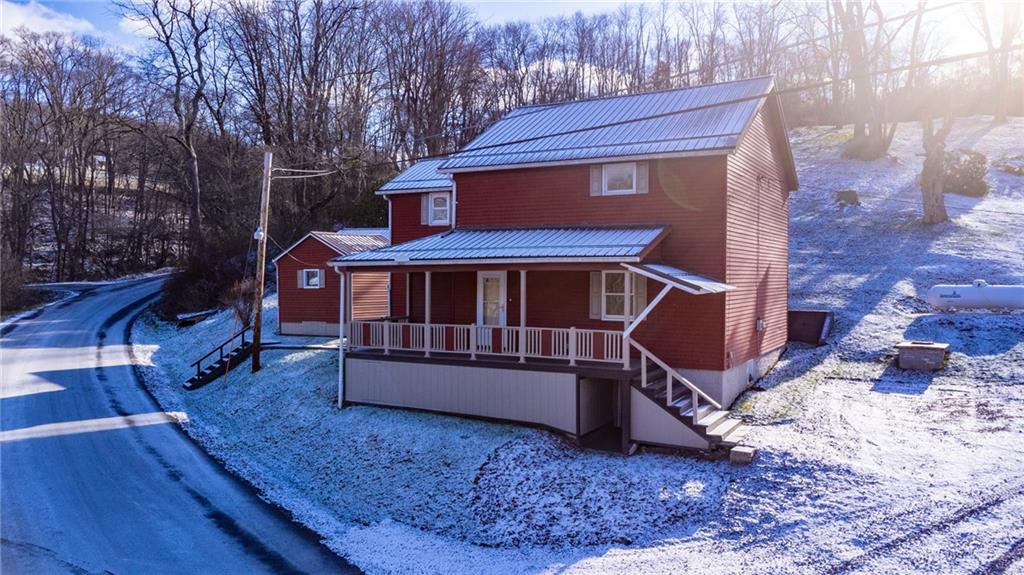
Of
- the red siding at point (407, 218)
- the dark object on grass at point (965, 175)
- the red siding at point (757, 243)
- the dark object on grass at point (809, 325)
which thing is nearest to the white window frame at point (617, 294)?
the red siding at point (757, 243)

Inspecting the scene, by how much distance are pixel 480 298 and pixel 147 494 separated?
9.23 meters

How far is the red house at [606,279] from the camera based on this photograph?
50.0 feet

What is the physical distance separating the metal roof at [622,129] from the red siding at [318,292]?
9213 mm

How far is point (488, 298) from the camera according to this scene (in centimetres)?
1922

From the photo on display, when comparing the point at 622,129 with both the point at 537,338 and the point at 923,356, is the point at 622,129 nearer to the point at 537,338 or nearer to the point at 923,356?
the point at 537,338

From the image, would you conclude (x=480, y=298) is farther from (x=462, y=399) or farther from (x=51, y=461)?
(x=51, y=461)

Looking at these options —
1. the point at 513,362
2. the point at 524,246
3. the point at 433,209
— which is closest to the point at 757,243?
the point at 524,246

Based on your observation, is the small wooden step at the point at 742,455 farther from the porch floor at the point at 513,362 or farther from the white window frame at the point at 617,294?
the white window frame at the point at 617,294

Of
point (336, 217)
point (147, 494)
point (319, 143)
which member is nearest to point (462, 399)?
point (147, 494)

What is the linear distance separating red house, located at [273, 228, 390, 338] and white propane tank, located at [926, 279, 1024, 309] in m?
19.1

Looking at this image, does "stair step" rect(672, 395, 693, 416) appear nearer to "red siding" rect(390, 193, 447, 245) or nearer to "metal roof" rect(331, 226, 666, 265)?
"metal roof" rect(331, 226, 666, 265)

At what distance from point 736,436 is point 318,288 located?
18.9 m

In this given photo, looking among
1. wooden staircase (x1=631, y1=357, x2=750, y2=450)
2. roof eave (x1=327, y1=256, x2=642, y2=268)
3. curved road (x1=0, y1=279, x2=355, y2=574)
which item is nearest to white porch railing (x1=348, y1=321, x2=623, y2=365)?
wooden staircase (x1=631, y1=357, x2=750, y2=450)

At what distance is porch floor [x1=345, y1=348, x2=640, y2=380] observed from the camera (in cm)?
1497
